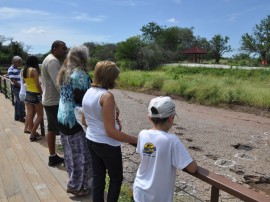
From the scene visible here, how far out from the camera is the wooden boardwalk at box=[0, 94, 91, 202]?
3.40 m

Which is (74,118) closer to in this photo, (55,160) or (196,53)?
(55,160)

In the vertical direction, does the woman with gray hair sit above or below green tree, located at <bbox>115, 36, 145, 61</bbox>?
below

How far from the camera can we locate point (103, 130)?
2477 mm

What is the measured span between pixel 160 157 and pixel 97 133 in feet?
2.38

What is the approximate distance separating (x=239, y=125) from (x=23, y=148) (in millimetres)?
8886

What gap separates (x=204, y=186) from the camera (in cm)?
586

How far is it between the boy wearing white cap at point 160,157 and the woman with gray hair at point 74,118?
111 cm

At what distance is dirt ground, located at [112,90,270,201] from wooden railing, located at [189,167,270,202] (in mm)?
1825

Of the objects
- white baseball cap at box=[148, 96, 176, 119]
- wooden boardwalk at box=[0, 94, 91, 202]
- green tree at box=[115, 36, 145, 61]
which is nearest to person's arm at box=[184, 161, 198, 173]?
white baseball cap at box=[148, 96, 176, 119]

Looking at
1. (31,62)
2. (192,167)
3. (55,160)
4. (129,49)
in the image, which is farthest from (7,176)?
(129,49)

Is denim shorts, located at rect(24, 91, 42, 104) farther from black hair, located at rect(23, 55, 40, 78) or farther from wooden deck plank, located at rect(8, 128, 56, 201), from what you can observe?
wooden deck plank, located at rect(8, 128, 56, 201)

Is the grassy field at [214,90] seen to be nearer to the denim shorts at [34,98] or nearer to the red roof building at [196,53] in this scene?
the denim shorts at [34,98]

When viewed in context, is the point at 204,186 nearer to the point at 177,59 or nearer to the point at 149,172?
the point at 149,172

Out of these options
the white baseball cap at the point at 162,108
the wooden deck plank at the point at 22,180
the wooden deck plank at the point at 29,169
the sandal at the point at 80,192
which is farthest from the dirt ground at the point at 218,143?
the white baseball cap at the point at 162,108
